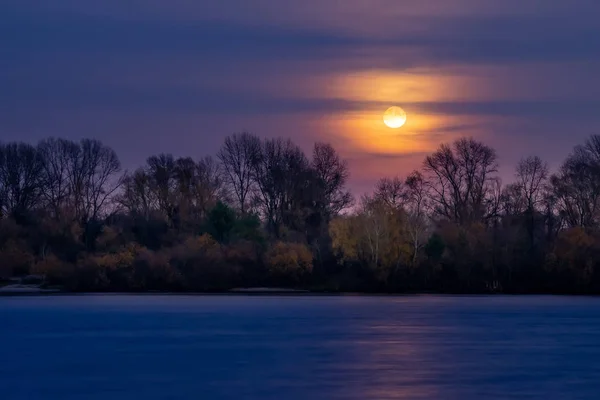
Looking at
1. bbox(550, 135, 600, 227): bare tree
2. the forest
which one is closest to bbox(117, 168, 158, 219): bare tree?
the forest

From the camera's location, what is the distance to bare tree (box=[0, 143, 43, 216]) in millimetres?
94750

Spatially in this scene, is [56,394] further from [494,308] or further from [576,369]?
[494,308]

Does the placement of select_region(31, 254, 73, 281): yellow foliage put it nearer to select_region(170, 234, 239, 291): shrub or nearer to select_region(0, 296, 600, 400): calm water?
select_region(170, 234, 239, 291): shrub

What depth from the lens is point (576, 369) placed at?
31.0 meters

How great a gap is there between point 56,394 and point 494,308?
37117 millimetres

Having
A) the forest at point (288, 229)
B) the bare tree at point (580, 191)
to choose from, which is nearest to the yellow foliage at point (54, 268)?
the forest at point (288, 229)

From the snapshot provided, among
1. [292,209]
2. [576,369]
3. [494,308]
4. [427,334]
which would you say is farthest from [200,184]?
[576,369]

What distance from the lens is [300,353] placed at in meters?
35.5

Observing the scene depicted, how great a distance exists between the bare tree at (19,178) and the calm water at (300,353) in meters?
35.8

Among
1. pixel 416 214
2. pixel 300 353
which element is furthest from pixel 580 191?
pixel 300 353

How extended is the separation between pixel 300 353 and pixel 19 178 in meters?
64.9

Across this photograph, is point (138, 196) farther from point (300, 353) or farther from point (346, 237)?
point (300, 353)

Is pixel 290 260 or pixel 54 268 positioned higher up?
pixel 290 260

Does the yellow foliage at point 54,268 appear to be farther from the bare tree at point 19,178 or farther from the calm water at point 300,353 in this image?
the calm water at point 300,353
